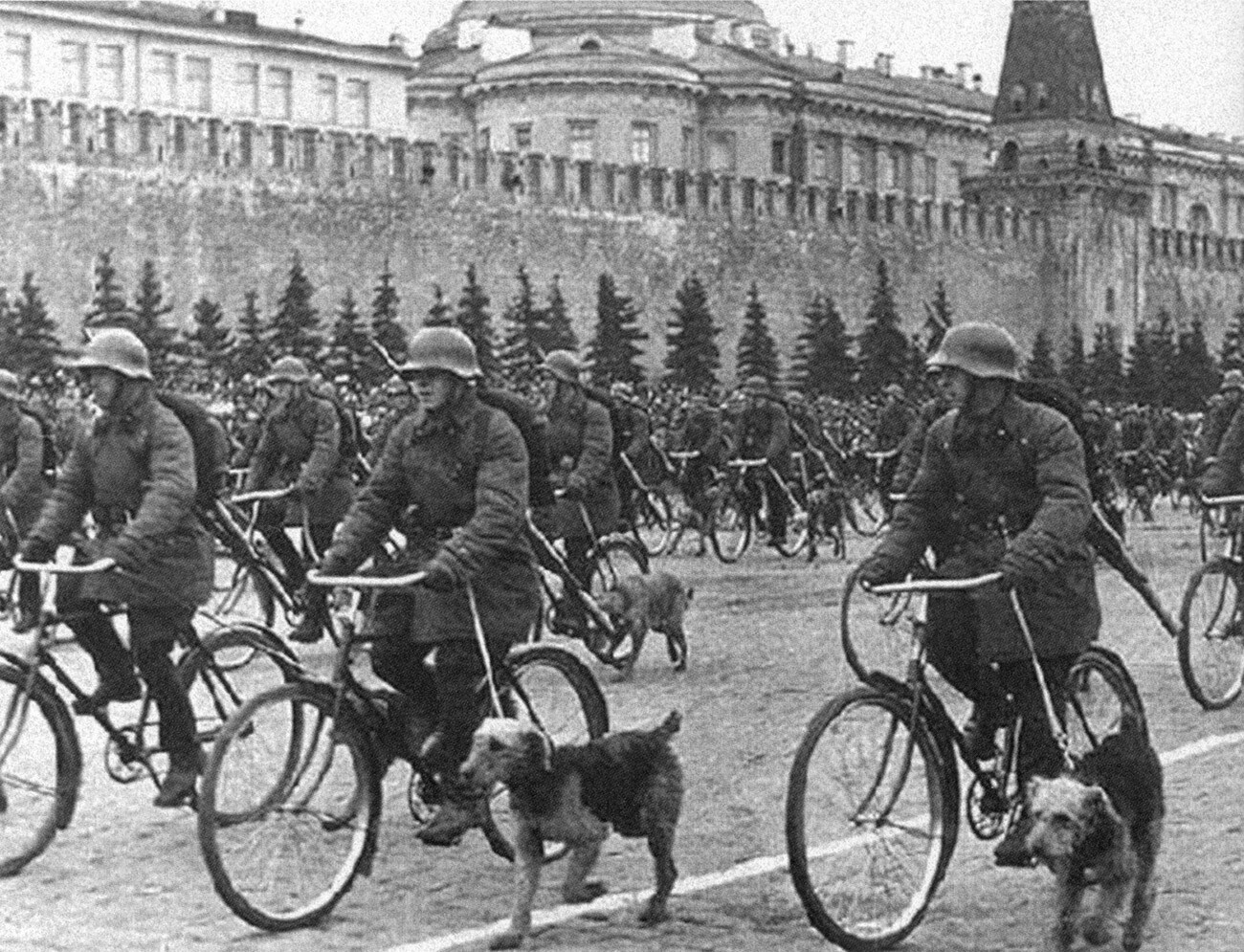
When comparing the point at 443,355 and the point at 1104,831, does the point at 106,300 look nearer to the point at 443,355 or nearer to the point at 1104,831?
the point at 443,355

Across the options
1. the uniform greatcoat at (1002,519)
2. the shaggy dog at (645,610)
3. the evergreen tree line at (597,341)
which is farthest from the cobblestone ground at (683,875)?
the evergreen tree line at (597,341)

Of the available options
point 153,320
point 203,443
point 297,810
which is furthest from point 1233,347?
point 297,810

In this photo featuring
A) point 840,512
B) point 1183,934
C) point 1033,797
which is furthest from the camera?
point 840,512

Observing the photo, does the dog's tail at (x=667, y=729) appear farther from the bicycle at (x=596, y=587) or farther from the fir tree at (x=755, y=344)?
the fir tree at (x=755, y=344)

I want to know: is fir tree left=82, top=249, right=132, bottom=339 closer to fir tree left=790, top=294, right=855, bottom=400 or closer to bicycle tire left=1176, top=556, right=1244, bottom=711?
fir tree left=790, top=294, right=855, bottom=400

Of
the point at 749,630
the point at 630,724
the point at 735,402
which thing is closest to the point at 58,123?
the point at 735,402

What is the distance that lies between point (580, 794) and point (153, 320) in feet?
108

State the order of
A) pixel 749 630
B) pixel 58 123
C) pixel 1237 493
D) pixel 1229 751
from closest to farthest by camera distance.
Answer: pixel 1229 751
pixel 1237 493
pixel 749 630
pixel 58 123

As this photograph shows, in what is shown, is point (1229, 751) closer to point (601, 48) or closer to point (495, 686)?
point (495, 686)

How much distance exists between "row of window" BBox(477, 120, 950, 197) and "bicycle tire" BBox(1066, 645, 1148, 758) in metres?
59.0

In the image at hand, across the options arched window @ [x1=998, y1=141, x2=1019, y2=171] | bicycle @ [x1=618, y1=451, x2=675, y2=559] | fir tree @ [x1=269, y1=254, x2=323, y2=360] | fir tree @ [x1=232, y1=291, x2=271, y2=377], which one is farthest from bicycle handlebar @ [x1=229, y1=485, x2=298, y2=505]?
arched window @ [x1=998, y1=141, x2=1019, y2=171]

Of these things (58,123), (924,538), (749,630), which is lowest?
(749,630)

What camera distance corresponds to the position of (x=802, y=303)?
5706cm

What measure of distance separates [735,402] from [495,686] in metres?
14.5
